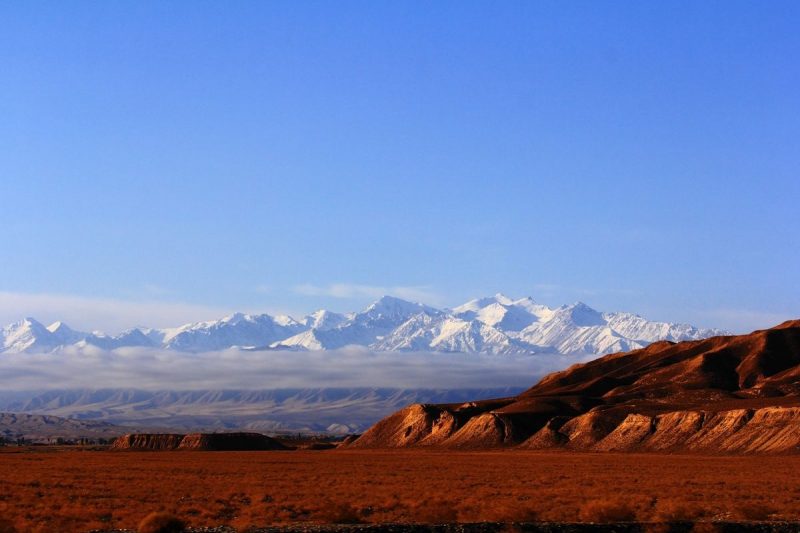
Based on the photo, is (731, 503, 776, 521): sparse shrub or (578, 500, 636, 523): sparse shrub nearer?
(578, 500, 636, 523): sparse shrub

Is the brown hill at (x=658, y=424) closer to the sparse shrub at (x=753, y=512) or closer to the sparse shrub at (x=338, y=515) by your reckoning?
the sparse shrub at (x=753, y=512)

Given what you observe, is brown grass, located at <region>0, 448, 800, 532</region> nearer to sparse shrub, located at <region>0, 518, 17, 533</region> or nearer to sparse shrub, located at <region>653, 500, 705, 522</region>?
sparse shrub, located at <region>653, 500, 705, 522</region>

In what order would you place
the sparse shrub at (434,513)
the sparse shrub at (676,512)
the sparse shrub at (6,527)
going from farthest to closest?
the sparse shrub at (434,513)
the sparse shrub at (676,512)
the sparse shrub at (6,527)

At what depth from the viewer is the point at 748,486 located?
7400cm

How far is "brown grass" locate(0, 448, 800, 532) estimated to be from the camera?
1991 inches

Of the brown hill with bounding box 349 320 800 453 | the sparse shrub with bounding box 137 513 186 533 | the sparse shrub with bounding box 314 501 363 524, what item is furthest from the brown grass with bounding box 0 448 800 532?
the brown hill with bounding box 349 320 800 453

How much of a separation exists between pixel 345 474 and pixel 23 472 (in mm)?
27167

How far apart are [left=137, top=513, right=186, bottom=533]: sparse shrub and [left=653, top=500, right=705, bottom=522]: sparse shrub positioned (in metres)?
19.2

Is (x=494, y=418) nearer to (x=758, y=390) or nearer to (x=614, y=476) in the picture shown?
(x=758, y=390)

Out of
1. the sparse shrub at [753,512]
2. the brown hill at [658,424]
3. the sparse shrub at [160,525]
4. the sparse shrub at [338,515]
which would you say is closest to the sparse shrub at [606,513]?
the sparse shrub at [753,512]

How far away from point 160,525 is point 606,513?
18624 mm

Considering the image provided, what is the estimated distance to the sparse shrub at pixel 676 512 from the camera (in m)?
46.9

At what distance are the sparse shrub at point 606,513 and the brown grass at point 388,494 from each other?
0.10 meters

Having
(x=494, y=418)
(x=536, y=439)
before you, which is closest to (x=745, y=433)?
(x=536, y=439)
